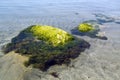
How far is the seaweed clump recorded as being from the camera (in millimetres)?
16734

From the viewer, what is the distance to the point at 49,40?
1902 cm

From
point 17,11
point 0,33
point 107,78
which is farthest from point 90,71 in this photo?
point 17,11

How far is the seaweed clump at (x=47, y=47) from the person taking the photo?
54.9 ft

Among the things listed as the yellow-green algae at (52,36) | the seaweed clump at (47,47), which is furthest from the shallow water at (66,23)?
the yellow-green algae at (52,36)

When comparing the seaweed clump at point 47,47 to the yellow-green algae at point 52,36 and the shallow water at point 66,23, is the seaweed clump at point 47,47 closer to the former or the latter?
the yellow-green algae at point 52,36

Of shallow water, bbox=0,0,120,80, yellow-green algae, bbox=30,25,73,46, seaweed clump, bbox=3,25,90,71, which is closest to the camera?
seaweed clump, bbox=3,25,90,71

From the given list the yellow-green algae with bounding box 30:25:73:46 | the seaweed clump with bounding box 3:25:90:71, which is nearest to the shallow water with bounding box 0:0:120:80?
the seaweed clump with bounding box 3:25:90:71

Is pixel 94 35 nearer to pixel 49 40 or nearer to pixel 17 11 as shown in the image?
pixel 49 40

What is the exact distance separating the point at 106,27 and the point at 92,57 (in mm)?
11860

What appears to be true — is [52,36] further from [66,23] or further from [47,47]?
[66,23]

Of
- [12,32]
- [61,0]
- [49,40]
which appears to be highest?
[49,40]

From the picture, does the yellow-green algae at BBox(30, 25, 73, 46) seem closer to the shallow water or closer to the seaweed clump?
the seaweed clump

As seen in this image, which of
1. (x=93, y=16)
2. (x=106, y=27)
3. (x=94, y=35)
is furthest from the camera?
(x=93, y=16)

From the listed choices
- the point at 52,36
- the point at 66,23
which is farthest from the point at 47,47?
the point at 66,23
